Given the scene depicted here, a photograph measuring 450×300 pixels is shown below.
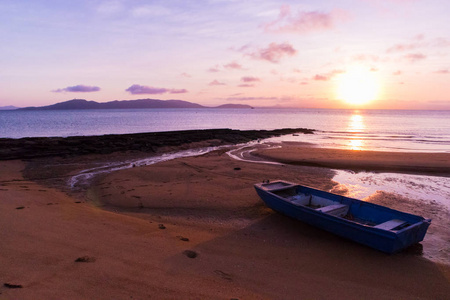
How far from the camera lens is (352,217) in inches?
333

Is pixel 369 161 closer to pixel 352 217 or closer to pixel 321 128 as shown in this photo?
pixel 352 217

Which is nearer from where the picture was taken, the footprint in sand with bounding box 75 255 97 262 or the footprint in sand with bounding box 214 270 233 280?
the footprint in sand with bounding box 214 270 233 280

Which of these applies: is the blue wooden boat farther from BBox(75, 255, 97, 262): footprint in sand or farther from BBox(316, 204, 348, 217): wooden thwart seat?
BBox(75, 255, 97, 262): footprint in sand

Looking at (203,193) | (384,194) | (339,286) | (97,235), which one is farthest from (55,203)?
(384,194)

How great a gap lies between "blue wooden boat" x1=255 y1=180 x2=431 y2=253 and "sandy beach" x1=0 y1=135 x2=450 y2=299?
0.96 ft

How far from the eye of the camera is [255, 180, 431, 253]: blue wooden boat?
6473mm

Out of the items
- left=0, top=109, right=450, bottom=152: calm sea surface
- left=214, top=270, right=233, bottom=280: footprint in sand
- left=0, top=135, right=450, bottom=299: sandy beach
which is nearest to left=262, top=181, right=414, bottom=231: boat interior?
left=0, top=135, right=450, bottom=299: sandy beach

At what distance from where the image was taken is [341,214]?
837cm

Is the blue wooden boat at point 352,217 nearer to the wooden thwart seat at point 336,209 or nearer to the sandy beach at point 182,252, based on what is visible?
the wooden thwart seat at point 336,209

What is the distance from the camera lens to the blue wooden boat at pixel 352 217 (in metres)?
6.47

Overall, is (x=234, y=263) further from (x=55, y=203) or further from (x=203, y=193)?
(x=55, y=203)

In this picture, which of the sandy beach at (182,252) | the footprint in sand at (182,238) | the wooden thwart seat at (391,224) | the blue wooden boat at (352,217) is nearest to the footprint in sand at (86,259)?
the sandy beach at (182,252)

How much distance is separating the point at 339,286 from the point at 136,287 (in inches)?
143

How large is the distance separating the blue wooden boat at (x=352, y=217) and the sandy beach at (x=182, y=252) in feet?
0.96
